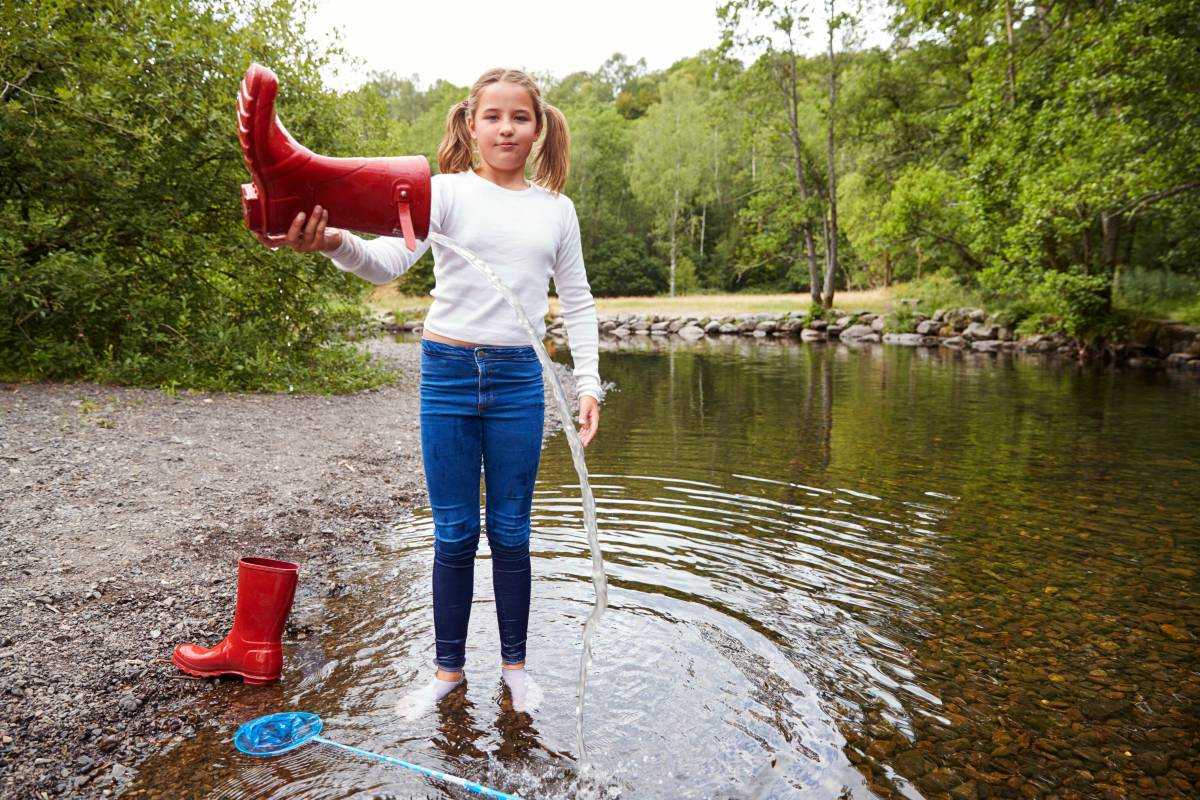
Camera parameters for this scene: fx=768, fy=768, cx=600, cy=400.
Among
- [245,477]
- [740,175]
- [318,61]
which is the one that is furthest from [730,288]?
[245,477]

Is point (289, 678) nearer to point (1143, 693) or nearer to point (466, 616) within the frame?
point (466, 616)

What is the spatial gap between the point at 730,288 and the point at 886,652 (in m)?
45.1

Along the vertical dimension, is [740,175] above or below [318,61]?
above

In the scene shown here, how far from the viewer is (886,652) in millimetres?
3256

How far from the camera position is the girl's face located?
2.48 meters

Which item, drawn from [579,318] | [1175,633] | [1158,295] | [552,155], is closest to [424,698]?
[579,318]

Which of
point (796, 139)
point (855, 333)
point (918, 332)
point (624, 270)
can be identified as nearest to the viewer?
point (918, 332)

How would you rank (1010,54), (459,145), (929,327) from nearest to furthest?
(459,145)
(1010,54)
(929,327)

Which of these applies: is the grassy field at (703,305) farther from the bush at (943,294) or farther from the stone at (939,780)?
the stone at (939,780)

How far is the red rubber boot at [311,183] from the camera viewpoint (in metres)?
1.90

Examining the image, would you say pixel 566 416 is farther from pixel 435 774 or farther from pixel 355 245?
pixel 435 774

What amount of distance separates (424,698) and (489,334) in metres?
1.35

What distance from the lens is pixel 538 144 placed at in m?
2.66

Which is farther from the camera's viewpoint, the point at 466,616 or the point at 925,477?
the point at 925,477
